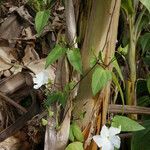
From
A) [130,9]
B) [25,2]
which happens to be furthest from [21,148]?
[25,2]

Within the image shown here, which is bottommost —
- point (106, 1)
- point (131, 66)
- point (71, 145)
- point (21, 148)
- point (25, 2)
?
point (21, 148)

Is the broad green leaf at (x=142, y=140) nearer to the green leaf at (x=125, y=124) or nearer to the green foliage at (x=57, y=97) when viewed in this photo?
the green leaf at (x=125, y=124)

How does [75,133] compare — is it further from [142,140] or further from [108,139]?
[142,140]

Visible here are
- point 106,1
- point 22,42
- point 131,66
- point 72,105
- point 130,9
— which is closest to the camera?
point 106,1

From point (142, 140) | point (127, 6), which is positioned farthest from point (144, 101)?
point (127, 6)

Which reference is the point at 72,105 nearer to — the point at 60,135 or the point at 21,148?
the point at 60,135

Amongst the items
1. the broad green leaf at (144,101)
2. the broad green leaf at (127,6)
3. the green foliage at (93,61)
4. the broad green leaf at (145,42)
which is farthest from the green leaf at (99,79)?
the broad green leaf at (144,101)

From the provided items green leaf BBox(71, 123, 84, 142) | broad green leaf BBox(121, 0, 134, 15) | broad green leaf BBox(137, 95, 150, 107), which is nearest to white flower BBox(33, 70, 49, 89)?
green leaf BBox(71, 123, 84, 142)
